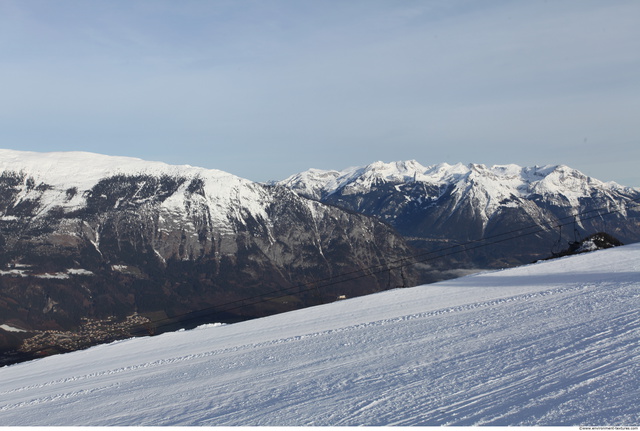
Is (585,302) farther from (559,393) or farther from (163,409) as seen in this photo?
(163,409)

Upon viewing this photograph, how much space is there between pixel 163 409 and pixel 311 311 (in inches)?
808

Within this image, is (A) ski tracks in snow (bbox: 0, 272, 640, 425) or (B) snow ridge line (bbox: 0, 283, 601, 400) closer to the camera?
(A) ski tracks in snow (bbox: 0, 272, 640, 425)

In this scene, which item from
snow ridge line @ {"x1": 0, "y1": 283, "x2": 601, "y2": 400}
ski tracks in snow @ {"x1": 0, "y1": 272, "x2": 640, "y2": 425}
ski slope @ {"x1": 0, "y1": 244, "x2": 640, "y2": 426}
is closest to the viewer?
ski tracks in snow @ {"x1": 0, "y1": 272, "x2": 640, "y2": 425}

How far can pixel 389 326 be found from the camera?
25.7 metres

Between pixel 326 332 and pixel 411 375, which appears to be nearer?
pixel 411 375

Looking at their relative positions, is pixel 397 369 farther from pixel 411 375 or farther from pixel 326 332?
pixel 326 332

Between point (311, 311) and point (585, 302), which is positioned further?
point (311, 311)

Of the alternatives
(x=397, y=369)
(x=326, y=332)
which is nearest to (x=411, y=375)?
(x=397, y=369)

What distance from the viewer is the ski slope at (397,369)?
1282 cm

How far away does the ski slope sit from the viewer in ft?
42.1

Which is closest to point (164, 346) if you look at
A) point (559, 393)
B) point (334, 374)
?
point (334, 374)

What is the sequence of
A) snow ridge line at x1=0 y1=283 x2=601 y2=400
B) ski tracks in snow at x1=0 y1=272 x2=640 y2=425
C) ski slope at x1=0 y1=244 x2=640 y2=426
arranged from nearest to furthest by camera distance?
ski tracks in snow at x1=0 y1=272 x2=640 y2=425 → ski slope at x1=0 y1=244 x2=640 y2=426 → snow ridge line at x1=0 y1=283 x2=601 y2=400

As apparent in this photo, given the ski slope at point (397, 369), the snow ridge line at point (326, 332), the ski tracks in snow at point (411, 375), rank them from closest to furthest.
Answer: the ski tracks in snow at point (411, 375)
the ski slope at point (397, 369)
the snow ridge line at point (326, 332)

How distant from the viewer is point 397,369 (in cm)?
1727
